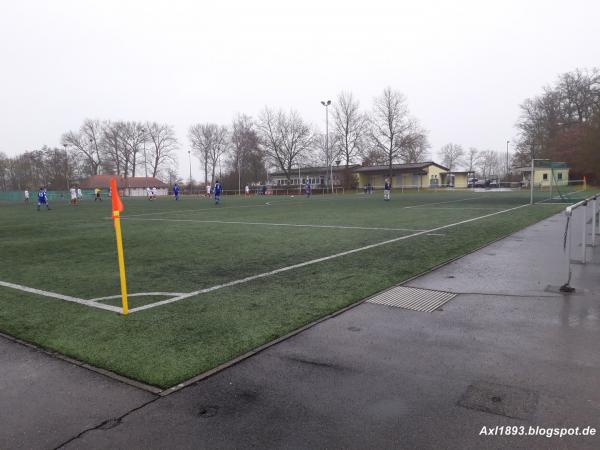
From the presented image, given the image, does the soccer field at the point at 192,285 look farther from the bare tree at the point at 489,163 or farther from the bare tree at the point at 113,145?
the bare tree at the point at 489,163

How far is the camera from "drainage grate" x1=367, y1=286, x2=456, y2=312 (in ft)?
18.6

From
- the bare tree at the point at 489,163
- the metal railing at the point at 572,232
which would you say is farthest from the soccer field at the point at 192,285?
the bare tree at the point at 489,163

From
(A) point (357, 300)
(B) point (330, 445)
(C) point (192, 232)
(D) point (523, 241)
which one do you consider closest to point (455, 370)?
(B) point (330, 445)

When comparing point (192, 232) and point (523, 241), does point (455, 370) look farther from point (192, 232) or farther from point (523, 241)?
point (192, 232)

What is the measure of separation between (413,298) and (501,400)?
9.44ft

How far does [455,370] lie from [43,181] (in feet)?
351

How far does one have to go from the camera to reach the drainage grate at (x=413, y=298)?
5680mm

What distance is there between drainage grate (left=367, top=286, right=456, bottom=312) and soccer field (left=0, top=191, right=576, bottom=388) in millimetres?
361

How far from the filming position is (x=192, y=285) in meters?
7.03

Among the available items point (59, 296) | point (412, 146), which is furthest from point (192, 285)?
point (412, 146)

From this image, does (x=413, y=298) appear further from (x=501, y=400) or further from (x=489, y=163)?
(x=489, y=163)

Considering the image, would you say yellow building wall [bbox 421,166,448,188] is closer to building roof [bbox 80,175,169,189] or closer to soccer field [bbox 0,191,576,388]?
soccer field [bbox 0,191,576,388]

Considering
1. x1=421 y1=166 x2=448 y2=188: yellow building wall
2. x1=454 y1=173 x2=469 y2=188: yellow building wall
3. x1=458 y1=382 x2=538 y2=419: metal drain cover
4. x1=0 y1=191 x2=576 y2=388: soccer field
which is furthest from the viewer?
x1=454 y1=173 x2=469 y2=188: yellow building wall

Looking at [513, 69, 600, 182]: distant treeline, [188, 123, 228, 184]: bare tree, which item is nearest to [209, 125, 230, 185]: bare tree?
[188, 123, 228, 184]: bare tree
